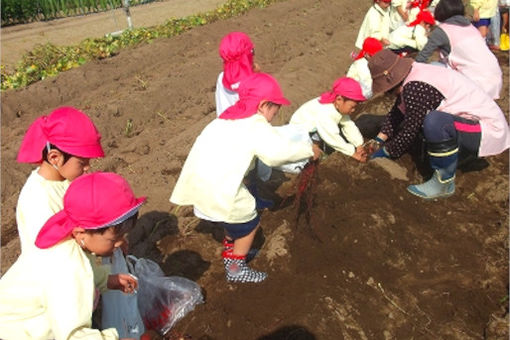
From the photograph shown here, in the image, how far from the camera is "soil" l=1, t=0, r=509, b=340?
2.96 meters

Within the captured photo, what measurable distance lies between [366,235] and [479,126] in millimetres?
1514

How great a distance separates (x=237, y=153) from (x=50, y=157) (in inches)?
41.0

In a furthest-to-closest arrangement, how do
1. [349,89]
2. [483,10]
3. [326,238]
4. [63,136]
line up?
[483,10] → [349,89] → [326,238] → [63,136]

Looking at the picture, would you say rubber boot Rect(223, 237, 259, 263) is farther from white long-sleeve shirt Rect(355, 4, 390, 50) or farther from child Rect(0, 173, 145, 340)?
white long-sleeve shirt Rect(355, 4, 390, 50)

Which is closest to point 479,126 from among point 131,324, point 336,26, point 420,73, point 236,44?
point 420,73

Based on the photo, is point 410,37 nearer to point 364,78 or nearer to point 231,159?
point 364,78

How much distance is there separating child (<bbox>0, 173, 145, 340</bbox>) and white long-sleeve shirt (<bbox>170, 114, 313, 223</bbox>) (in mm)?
959

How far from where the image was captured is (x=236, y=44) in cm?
379

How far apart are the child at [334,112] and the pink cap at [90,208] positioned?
88.9 inches

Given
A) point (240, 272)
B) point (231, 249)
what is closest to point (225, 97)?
point (231, 249)

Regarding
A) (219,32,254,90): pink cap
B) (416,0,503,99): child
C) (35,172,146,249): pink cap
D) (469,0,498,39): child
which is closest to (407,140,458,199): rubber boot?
(416,0,503,99): child

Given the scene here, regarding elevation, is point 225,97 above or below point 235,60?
below

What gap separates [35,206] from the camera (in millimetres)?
2402

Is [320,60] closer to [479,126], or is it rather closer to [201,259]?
[479,126]
